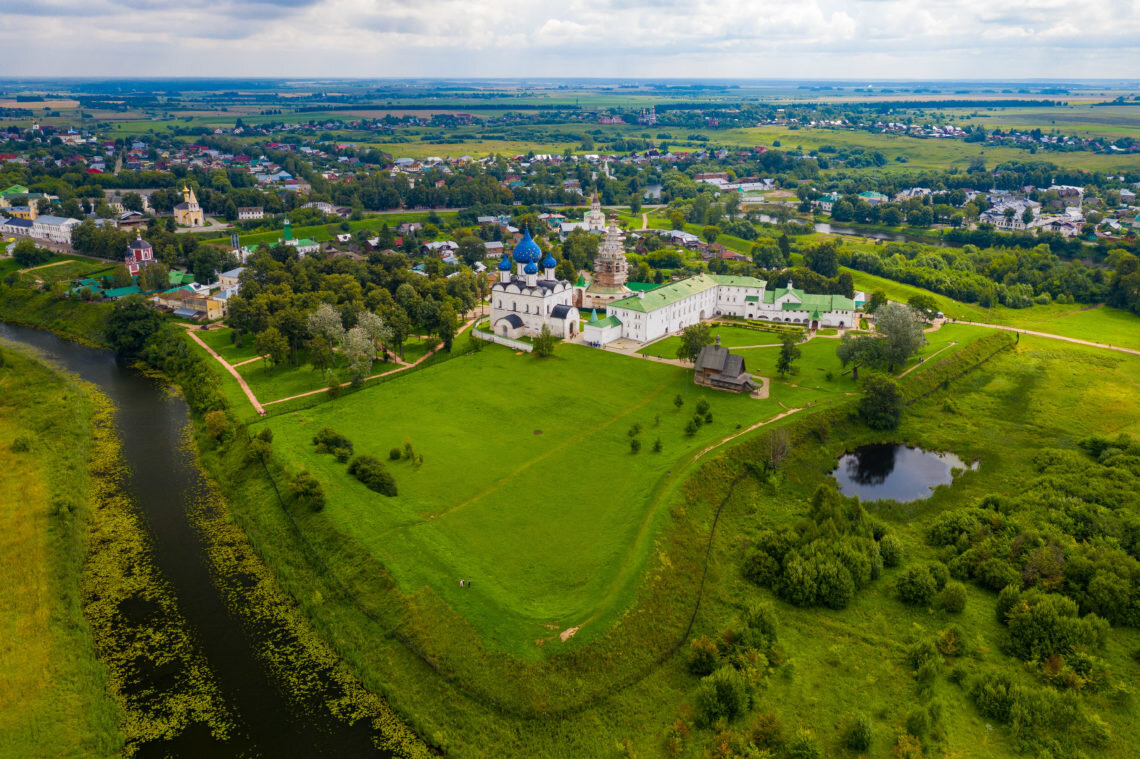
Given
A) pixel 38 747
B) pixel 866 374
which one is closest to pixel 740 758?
pixel 38 747

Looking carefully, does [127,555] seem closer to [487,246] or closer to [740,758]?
[740,758]

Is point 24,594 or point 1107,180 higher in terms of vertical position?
point 1107,180

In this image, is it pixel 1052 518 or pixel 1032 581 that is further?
pixel 1052 518

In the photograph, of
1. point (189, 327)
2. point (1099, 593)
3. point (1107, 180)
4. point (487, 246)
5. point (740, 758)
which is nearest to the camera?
point (740, 758)

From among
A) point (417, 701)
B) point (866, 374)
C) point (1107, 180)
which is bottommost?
point (417, 701)

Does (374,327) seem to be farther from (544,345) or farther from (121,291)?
(121,291)

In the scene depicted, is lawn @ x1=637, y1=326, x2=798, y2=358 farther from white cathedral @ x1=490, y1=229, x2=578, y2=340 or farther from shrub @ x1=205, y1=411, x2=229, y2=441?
shrub @ x1=205, y1=411, x2=229, y2=441

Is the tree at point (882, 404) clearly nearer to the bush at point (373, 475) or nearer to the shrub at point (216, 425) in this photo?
the bush at point (373, 475)
